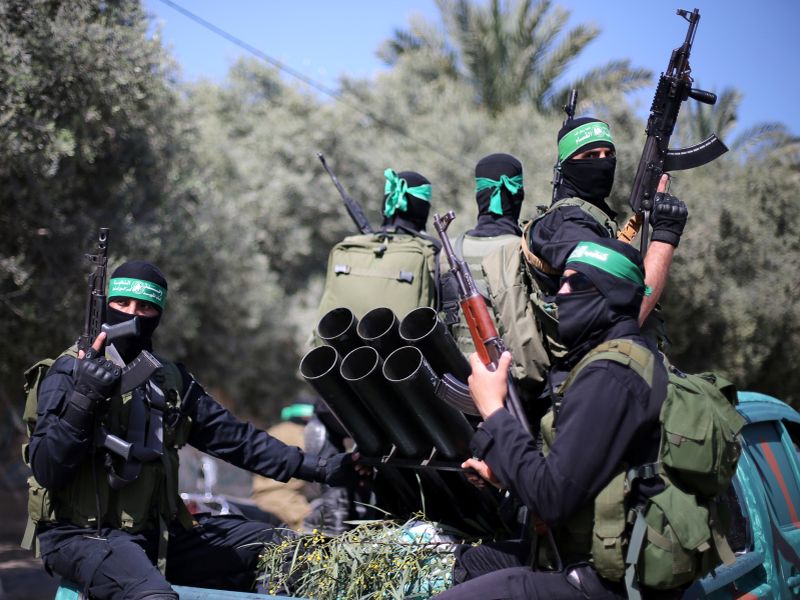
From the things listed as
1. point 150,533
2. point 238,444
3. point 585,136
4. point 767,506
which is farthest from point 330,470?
point 767,506

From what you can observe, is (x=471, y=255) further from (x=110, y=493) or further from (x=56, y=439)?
(x=56, y=439)

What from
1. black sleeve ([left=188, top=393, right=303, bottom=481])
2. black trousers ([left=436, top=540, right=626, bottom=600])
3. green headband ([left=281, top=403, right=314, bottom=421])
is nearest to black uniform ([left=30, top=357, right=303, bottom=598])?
black sleeve ([left=188, top=393, right=303, bottom=481])

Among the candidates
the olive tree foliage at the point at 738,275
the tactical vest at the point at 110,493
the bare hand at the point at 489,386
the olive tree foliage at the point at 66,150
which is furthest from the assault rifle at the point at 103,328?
the olive tree foliage at the point at 738,275

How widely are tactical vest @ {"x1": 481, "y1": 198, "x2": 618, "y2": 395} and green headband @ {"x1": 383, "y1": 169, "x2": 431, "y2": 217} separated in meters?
1.21

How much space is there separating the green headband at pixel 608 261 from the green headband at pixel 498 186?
2062 mm

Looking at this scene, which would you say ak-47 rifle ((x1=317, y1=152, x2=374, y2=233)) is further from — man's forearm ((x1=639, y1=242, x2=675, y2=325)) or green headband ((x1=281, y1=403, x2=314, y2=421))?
green headband ((x1=281, y1=403, x2=314, y2=421))

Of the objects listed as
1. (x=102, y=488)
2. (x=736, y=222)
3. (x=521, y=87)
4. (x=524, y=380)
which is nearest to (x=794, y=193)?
(x=736, y=222)

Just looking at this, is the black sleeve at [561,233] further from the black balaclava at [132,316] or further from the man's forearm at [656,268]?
the black balaclava at [132,316]

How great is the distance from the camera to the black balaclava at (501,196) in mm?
4868

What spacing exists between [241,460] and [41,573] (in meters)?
5.07

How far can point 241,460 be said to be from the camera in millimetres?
4359

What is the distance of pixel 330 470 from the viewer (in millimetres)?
4277

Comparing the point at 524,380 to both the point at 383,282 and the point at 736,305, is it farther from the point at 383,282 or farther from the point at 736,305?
the point at 736,305

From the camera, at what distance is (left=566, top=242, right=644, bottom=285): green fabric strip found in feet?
9.15
